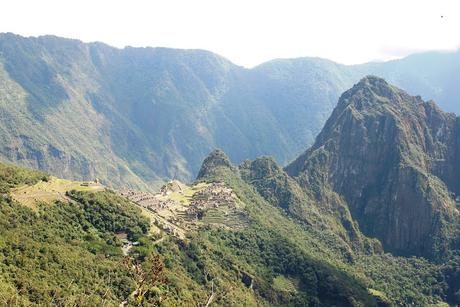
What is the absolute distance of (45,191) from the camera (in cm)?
10856

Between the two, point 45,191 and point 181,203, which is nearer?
point 45,191

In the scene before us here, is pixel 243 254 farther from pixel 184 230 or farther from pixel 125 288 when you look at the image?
pixel 125 288

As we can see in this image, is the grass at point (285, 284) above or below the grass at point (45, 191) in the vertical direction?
below

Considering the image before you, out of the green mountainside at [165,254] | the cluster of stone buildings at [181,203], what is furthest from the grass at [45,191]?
the cluster of stone buildings at [181,203]

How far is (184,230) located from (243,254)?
23.0 metres

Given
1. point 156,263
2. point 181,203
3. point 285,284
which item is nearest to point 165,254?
point 285,284

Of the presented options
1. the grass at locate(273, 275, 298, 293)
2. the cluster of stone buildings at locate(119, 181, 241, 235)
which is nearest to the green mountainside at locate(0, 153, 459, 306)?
the grass at locate(273, 275, 298, 293)

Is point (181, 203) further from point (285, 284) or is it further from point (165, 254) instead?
point (165, 254)

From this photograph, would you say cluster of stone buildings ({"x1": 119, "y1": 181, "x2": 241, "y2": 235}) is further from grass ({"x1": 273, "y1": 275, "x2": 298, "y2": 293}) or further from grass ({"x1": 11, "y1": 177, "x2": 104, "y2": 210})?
grass ({"x1": 273, "y1": 275, "x2": 298, "y2": 293})

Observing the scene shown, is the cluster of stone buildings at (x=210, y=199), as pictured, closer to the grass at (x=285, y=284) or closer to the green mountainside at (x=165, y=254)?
the green mountainside at (x=165, y=254)

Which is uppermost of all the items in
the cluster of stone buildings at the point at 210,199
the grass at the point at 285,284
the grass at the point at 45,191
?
the grass at the point at 45,191

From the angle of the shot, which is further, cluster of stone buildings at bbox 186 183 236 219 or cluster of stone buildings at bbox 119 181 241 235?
cluster of stone buildings at bbox 186 183 236 219

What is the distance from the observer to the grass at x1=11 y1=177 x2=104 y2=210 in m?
99.7

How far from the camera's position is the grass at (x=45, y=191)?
9969 centimetres
